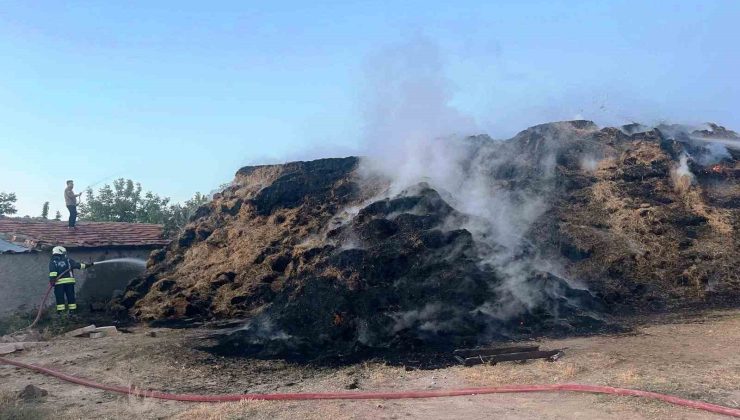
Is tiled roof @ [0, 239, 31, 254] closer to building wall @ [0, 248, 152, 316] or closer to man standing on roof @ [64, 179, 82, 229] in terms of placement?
building wall @ [0, 248, 152, 316]

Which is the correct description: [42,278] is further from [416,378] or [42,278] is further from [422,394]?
[422,394]

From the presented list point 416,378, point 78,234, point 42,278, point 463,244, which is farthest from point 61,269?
point 416,378

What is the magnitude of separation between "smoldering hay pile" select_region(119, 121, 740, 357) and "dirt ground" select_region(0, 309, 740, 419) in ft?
3.21

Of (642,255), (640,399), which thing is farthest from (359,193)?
(640,399)

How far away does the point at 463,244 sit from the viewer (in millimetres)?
10375

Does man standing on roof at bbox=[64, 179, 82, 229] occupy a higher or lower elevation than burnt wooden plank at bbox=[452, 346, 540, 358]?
higher

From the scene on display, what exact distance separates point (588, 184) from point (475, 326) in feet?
20.9

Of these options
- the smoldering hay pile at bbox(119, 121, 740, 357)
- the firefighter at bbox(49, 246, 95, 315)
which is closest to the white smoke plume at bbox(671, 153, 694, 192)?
the smoldering hay pile at bbox(119, 121, 740, 357)

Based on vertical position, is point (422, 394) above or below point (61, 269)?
below

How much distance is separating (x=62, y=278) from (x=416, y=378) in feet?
32.3

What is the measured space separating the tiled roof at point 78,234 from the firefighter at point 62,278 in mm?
1517

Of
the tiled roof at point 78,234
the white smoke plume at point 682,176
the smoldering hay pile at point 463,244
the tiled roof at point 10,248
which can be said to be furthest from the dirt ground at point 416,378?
the tiled roof at point 78,234

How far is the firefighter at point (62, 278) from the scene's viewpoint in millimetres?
12422

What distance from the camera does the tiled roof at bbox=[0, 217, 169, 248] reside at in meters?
14.3
